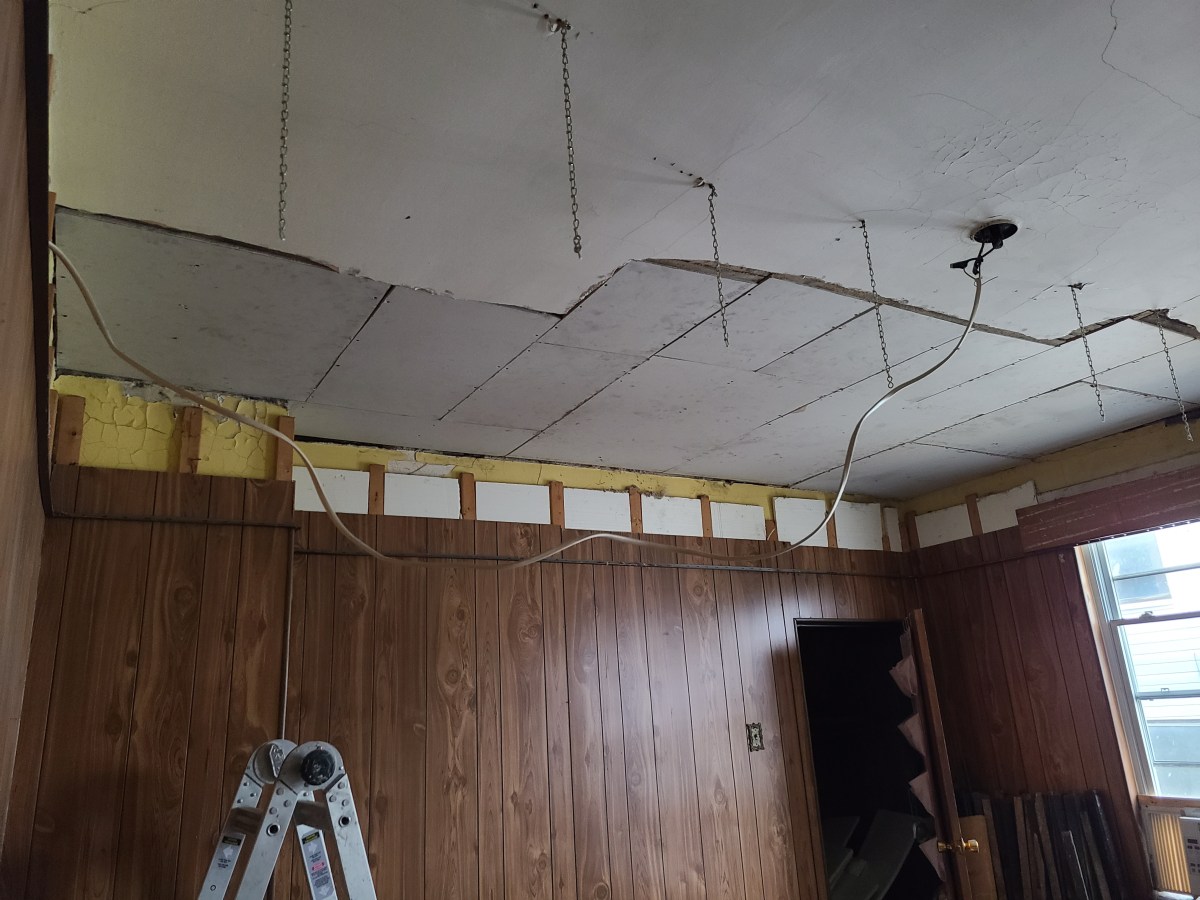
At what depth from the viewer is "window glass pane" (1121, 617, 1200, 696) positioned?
407cm

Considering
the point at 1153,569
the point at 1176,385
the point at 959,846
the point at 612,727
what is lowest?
the point at 959,846

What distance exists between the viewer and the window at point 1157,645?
4062mm

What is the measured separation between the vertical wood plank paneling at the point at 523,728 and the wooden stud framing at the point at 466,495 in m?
0.17

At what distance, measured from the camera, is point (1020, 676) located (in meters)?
4.67

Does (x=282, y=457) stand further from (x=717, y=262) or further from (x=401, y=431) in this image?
(x=717, y=262)

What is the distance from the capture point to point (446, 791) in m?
3.43

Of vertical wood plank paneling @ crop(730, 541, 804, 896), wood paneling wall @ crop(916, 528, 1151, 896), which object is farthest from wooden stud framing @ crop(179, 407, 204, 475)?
wood paneling wall @ crop(916, 528, 1151, 896)

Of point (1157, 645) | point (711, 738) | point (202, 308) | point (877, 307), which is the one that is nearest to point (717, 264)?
point (877, 307)

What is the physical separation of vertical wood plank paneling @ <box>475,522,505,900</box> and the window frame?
3205 millimetres

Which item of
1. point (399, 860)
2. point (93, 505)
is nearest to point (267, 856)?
point (399, 860)

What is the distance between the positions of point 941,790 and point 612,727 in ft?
5.75

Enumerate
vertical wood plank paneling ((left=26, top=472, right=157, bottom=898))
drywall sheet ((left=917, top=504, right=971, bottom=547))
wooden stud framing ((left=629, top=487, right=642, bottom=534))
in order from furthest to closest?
drywall sheet ((left=917, top=504, right=971, bottom=547))
wooden stud framing ((left=629, top=487, right=642, bottom=534))
vertical wood plank paneling ((left=26, top=472, right=157, bottom=898))

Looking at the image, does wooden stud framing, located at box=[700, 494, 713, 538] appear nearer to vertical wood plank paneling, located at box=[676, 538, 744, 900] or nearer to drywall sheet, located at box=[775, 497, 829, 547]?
vertical wood plank paneling, located at box=[676, 538, 744, 900]

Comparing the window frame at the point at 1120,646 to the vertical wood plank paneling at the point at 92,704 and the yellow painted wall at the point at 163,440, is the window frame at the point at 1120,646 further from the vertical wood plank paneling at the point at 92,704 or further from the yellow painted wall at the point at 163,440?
the vertical wood plank paneling at the point at 92,704
